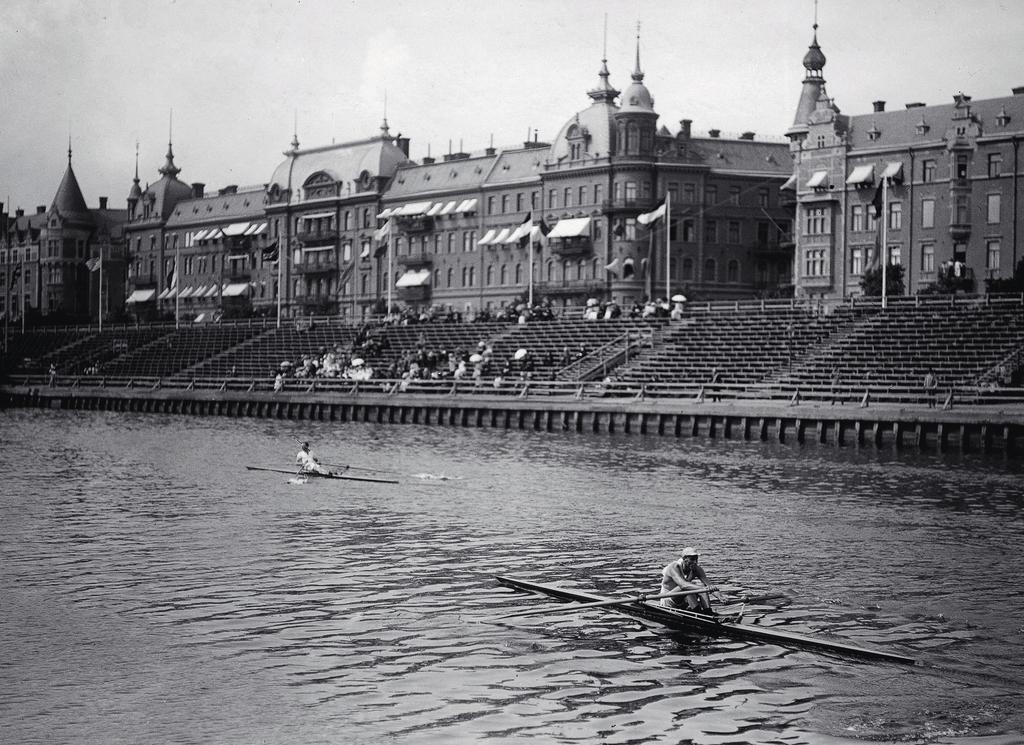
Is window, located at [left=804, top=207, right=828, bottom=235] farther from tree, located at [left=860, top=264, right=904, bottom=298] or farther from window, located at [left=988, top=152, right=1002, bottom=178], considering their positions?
window, located at [left=988, top=152, right=1002, bottom=178]

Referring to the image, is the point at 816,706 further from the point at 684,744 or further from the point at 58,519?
the point at 58,519

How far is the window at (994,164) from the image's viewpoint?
349 ft

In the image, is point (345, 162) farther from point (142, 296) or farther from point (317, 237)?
point (142, 296)

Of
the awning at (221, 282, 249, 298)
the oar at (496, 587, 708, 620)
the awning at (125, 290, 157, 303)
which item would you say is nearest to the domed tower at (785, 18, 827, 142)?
the awning at (221, 282, 249, 298)

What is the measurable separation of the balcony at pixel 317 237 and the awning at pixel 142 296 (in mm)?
28460

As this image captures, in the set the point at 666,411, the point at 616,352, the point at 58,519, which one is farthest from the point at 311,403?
the point at 58,519

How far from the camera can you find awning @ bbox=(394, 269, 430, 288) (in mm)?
147000

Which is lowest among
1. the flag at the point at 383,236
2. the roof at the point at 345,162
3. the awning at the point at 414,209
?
the flag at the point at 383,236

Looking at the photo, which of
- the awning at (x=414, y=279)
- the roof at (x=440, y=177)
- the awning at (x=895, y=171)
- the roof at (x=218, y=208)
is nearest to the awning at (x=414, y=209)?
the roof at (x=440, y=177)

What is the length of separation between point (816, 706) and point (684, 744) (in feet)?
8.66

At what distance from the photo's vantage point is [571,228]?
429 ft

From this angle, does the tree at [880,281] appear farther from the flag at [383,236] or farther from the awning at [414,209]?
the awning at [414,209]

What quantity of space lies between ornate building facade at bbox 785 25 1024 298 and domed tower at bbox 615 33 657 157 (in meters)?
12.7

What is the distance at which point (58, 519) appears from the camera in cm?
4116
